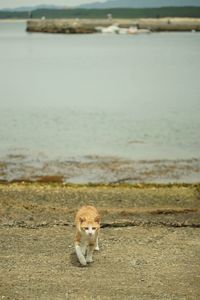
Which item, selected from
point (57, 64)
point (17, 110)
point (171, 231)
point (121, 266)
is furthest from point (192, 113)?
point (57, 64)

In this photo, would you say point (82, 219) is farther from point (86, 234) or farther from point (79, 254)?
point (79, 254)

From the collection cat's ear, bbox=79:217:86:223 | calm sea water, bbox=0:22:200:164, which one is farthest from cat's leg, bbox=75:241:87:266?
calm sea water, bbox=0:22:200:164

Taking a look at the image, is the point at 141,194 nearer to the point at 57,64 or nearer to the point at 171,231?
the point at 171,231

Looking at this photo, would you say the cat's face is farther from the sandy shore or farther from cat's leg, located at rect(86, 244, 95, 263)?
the sandy shore

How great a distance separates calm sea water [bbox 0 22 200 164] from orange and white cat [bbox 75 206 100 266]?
711 inches

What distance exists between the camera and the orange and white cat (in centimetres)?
1180

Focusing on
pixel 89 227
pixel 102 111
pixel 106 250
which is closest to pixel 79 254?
pixel 89 227

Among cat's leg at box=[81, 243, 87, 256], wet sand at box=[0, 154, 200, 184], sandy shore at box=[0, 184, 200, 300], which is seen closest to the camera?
sandy shore at box=[0, 184, 200, 300]

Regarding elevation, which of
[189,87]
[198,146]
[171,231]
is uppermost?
[171,231]

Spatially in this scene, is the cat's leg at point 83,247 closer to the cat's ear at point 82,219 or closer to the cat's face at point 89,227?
the cat's face at point 89,227

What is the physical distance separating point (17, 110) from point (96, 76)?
119 feet

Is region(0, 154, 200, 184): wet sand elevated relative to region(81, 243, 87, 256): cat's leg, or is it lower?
lower

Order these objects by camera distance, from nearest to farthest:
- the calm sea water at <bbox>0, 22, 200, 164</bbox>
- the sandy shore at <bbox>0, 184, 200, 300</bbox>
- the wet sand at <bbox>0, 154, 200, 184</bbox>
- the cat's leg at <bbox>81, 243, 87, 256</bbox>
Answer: the sandy shore at <bbox>0, 184, 200, 300</bbox>
the cat's leg at <bbox>81, 243, 87, 256</bbox>
the wet sand at <bbox>0, 154, 200, 184</bbox>
the calm sea water at <bbox>0, 22, 200, 164</bbox>

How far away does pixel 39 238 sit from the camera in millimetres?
14625
